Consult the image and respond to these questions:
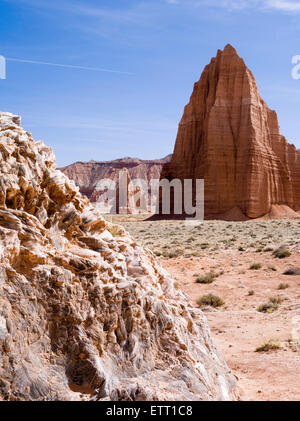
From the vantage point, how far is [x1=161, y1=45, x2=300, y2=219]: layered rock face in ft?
158

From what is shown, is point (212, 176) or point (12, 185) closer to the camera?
point (12, 185)

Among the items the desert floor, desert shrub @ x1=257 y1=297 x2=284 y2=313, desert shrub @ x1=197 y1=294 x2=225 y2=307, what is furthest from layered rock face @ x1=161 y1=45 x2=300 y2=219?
desert shrub @ x1=257 y1=297 x2=284 y2=313

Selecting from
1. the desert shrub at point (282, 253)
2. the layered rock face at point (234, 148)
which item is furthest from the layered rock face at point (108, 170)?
the desert shrub at point (282, 253)

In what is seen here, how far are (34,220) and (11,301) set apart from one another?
2.97 feet

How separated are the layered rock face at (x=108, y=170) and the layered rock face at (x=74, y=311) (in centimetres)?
13412

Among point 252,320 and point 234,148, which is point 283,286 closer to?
point 252,320

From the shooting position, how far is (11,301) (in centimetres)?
321

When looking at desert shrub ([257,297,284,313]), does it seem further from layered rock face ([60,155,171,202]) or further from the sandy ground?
layered rock face ([60,155,171,202])

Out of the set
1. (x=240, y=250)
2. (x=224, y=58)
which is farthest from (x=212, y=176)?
(x=240, y=250)

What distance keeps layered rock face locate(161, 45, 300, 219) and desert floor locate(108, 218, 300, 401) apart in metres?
25.6

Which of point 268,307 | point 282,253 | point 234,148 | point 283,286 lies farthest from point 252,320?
point 234,148

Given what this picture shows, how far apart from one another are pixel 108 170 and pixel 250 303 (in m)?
139
